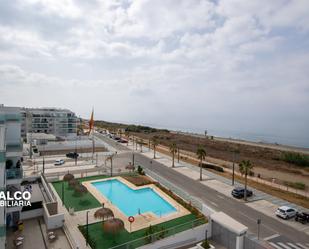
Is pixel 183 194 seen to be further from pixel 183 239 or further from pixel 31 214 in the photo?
pixel 31 214

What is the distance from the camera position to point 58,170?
47.9 metres

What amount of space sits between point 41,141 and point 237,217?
54357 millimetres

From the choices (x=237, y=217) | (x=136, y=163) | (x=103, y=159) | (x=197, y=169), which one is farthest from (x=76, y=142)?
(x=237, y=217)

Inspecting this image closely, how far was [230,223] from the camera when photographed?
919 inches

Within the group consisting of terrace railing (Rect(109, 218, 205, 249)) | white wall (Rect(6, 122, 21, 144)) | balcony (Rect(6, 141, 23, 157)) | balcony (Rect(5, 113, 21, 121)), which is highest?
balcony (Rect(5, 113, 21, 121))

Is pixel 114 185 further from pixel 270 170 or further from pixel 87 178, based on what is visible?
pixel 270 170

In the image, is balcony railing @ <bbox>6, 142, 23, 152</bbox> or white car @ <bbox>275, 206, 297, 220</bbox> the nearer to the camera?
balcony railing @ <bbox>6, 142, 23, 152</bbox>

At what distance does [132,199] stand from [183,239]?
12.8 m

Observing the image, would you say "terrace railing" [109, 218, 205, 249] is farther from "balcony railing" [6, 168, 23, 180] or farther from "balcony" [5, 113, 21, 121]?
"balcony" [5, 113, 21, 121]

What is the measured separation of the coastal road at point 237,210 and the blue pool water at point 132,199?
5723 mm

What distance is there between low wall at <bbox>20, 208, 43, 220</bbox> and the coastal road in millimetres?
19961

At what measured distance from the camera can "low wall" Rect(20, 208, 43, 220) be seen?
26.4 m

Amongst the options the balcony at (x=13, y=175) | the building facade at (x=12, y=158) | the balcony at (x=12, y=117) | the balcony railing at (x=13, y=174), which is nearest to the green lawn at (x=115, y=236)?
the building facade at (x=12, y=158)

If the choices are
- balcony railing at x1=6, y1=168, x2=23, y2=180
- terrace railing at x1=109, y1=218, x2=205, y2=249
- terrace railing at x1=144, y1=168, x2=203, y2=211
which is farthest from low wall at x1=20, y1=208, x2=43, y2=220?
terrace railing at x1=144, y1=168, x2=203, y2=211
